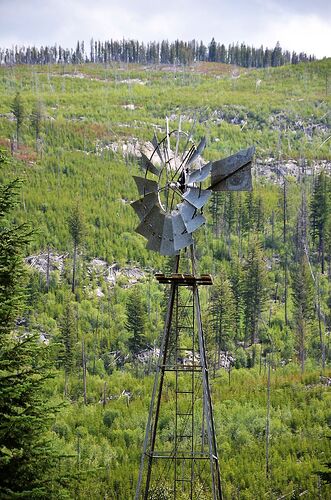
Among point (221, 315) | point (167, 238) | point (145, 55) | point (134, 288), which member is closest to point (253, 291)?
point (221, 315)

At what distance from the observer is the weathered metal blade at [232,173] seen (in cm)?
1547

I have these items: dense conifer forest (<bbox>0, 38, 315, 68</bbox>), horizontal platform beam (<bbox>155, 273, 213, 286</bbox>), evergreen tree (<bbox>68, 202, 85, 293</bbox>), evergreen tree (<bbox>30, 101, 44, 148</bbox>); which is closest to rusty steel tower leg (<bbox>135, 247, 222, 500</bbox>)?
horizontal platform beam (<bbox>155, 273, 213, 286</bbox>)

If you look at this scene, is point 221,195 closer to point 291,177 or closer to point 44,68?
point 291,177

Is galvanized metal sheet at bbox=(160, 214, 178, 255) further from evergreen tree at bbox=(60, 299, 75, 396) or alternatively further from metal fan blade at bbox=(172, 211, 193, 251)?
evergreen tree at bbox=(60, 299, 75, 396)

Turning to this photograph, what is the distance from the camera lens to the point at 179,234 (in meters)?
14.9

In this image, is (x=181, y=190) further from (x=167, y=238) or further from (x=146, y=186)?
(x=167, y=238)

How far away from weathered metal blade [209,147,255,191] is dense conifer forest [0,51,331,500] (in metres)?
2.49

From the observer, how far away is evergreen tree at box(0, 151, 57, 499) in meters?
11.8

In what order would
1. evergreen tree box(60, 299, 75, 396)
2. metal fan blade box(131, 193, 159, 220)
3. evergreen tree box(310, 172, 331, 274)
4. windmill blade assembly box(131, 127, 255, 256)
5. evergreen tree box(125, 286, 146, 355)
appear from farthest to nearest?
evergreen tree box(310, 172, 331, 274)
evergreen tree box(125, 286, 146, 355)
evergreen tree box(60, 299, 75, 396)
metal fan blade box(131, 193, 159, 220)
windmill blade assembly box(131, 127, 255, 256)

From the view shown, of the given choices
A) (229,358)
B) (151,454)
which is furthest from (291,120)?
(151,454)

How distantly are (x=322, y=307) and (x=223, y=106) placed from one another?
62193 millimetres

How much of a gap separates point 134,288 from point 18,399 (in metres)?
53.9

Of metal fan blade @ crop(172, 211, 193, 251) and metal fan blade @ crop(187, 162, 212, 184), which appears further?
metal fan blade @ crop(187, 162, 212, 184)

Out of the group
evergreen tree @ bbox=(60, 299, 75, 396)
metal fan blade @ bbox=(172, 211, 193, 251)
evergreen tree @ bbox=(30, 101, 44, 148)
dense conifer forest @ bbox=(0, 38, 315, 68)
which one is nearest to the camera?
metal fan blade @ bbox=(172, 211, 193, 251)
